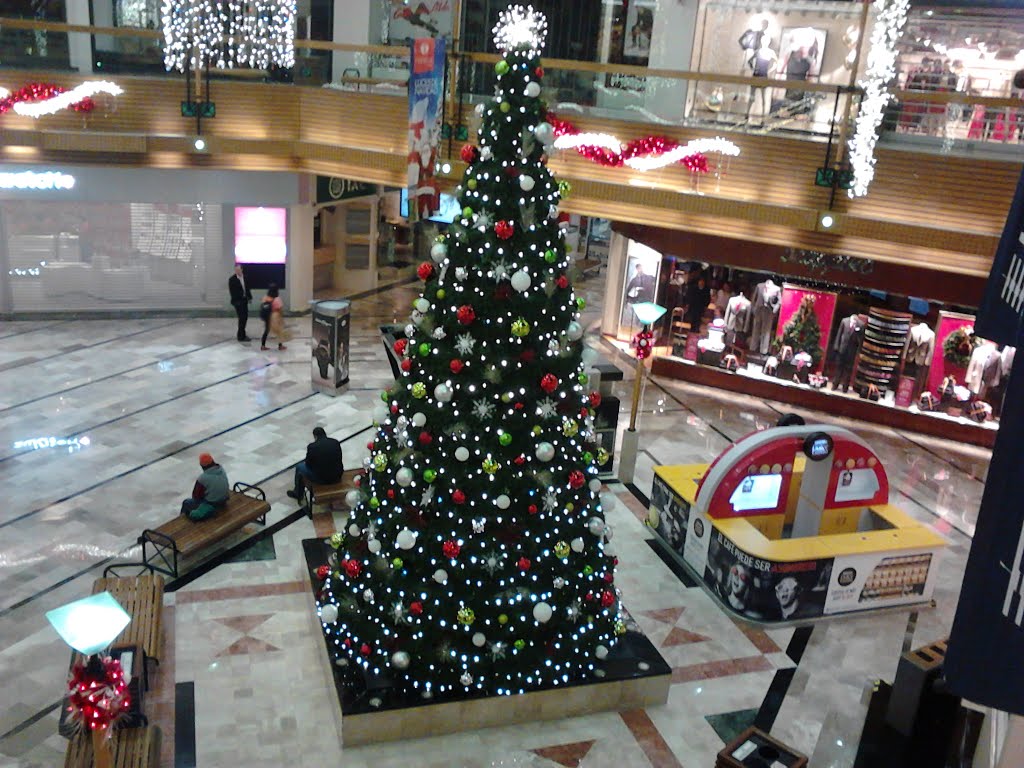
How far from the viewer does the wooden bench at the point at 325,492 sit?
10.4 m

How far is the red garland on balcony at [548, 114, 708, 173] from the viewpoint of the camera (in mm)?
12898

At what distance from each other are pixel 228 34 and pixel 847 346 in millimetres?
10827

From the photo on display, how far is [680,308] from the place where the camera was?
17.0 metres

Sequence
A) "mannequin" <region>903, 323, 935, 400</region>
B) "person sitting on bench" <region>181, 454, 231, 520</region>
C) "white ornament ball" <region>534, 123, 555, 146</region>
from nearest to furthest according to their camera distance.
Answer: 1. "white ornament ball" <region>534, 123, 555, 146</region>
2. "person sitting on bench" <region>181, 454, 231, 520</region>
3. "mannequin" <region>903, 323, 935, 400</region>

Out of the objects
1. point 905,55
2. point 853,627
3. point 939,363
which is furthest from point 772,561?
point 905,55

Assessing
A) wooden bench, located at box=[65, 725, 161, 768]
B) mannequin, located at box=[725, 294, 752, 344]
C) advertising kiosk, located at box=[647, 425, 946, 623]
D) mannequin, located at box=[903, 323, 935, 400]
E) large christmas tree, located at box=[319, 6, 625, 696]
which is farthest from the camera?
mannequin, located at box=[725, 294, 752, 344]

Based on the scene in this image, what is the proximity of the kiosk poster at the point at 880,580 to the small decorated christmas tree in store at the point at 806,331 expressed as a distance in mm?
6734

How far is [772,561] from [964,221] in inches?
224

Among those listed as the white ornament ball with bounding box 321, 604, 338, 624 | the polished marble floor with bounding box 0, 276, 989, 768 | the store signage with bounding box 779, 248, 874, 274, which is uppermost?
the store signage with bounding box 779, 248, 874, 274

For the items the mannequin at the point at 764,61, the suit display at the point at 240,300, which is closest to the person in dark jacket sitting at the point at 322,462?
the suit display at the point at 240,300

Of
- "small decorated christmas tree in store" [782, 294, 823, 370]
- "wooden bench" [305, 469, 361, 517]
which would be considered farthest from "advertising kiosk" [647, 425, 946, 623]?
"small decorated christmas tree in store" [782, 294, 823, 370]

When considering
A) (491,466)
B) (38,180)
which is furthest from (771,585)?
(38,180)

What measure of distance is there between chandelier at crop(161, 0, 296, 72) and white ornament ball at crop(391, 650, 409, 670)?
10445 millimetres

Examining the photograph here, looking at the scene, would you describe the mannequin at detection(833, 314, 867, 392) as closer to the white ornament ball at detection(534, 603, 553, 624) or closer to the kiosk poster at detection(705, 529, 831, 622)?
the kiosk poster at detection(705, 529, 831, 622)
